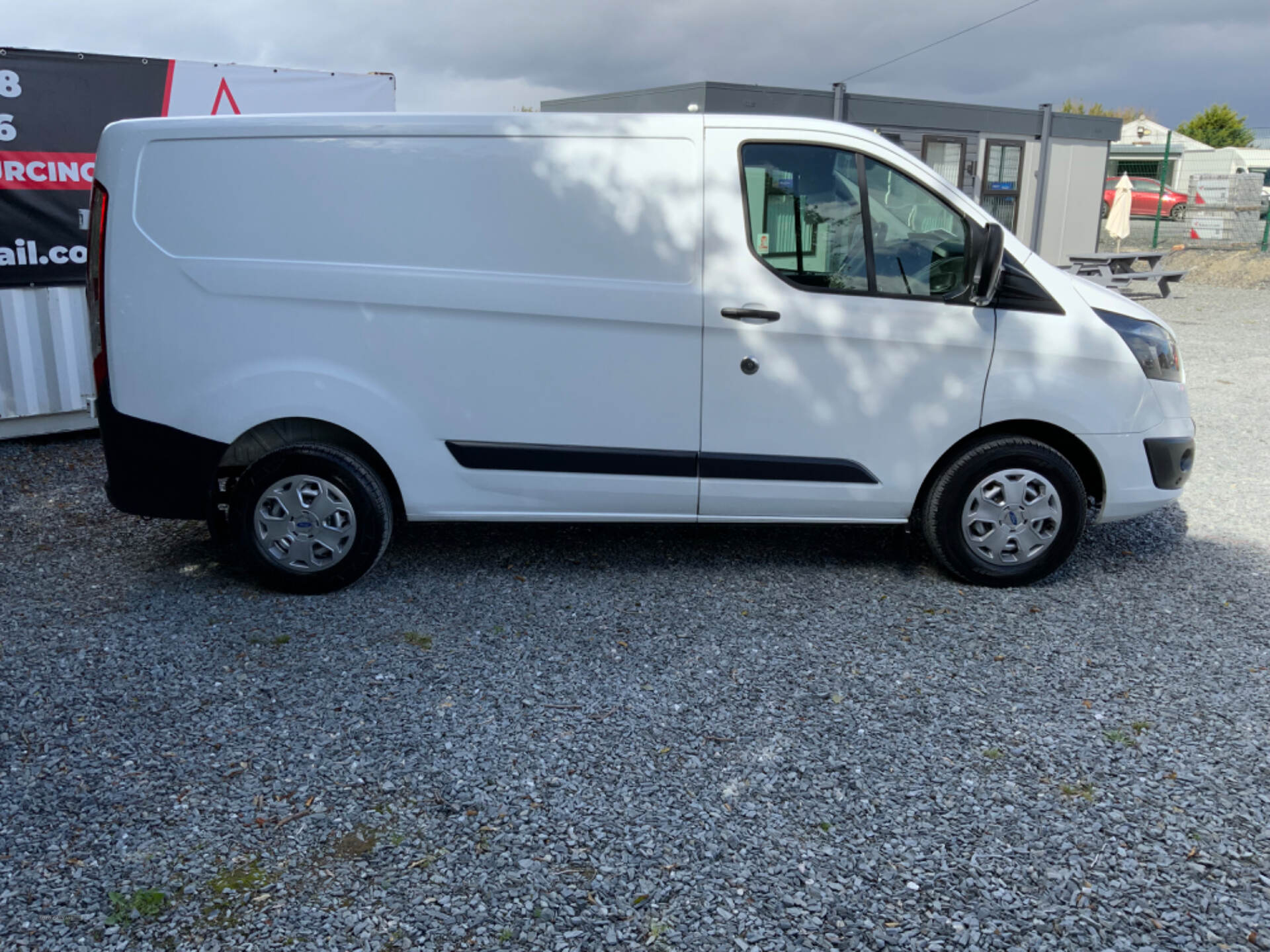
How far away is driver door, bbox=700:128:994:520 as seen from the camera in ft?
14.5

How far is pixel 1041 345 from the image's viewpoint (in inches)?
178

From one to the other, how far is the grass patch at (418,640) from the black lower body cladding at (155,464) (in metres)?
1.10

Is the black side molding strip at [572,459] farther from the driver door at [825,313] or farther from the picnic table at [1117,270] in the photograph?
the picnic table at [1117,270]

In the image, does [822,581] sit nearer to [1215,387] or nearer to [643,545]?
[643,545]

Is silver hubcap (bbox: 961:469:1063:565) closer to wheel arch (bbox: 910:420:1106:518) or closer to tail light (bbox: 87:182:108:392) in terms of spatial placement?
wheel arch (bbox: 910:420:1106:518)

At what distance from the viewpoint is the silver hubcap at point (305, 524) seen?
448 cm

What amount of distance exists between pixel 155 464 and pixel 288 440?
57 centimetres

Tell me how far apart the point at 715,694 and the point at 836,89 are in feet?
49.6

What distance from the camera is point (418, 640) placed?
4.20 m

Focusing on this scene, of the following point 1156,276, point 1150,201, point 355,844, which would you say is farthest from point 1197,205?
point 355,844

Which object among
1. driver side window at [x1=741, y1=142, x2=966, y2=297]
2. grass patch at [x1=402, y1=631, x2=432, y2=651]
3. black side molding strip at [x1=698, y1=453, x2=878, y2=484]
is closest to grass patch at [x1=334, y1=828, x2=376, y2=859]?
grass patch at [x1=402, y1=631, x2=432, y2=651]

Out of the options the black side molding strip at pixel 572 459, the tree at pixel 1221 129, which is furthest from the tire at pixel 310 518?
the tree at pixel 1221 129

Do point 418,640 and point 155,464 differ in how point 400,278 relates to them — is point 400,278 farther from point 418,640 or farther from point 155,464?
point 418,640

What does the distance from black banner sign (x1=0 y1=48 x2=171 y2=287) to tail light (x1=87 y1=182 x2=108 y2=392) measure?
3394mm
